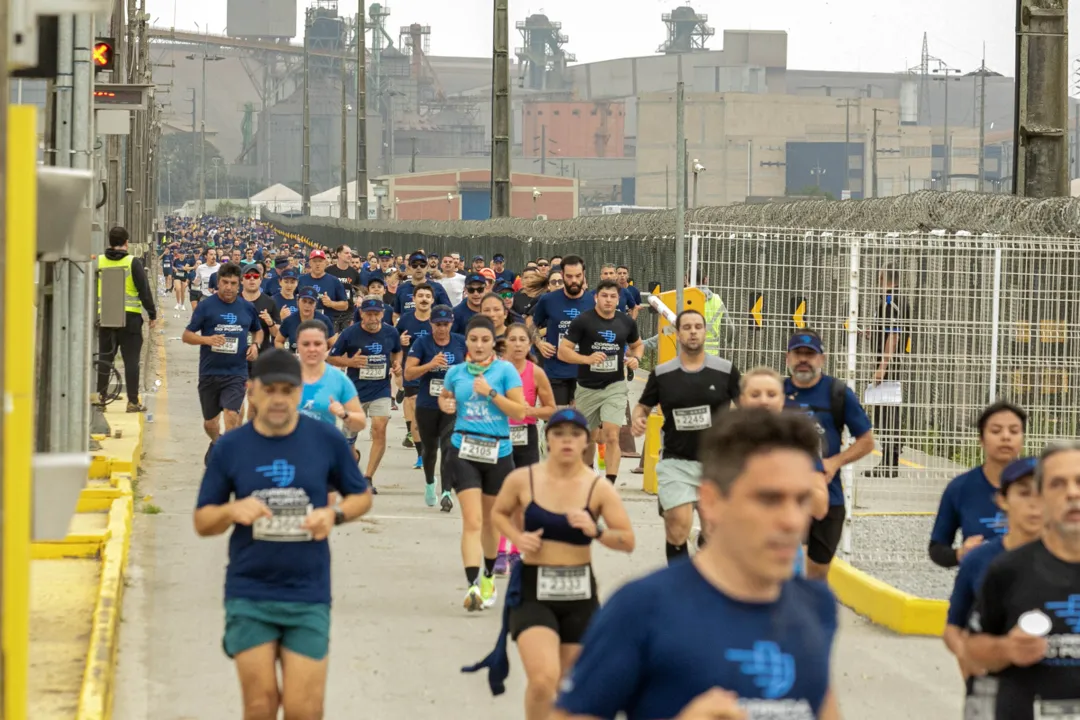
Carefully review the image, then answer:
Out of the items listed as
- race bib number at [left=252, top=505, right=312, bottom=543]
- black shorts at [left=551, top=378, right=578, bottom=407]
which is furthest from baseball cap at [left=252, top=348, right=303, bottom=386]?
black shorts at [left=551, top=378, right=578, bottom=407]

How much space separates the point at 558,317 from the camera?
650 inches

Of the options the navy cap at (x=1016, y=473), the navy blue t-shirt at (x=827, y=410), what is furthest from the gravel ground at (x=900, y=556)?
the navy cap at (x=1016, y=473)

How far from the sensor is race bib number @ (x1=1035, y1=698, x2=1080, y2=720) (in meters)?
5.20

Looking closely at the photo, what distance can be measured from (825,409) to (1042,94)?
6503 millimetres

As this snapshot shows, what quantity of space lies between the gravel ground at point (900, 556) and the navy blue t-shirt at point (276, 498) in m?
5.69

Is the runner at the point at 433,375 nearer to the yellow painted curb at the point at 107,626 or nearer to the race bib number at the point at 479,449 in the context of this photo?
the yellow painted curb at the point at 107,626

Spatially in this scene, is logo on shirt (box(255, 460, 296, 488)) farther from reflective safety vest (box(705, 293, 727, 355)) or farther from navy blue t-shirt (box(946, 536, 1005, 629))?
reflective safety vest (box(705, 293, 727, 355))

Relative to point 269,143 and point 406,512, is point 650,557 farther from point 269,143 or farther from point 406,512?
point 269,143

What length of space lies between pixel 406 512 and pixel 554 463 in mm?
7519

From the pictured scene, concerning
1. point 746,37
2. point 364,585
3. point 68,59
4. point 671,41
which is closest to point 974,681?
point 364,585

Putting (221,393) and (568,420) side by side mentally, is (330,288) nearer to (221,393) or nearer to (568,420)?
(221,393)

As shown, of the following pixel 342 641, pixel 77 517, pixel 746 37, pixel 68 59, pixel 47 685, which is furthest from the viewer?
pixel 746 37

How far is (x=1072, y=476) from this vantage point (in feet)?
16.5

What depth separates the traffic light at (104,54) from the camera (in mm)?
15922
